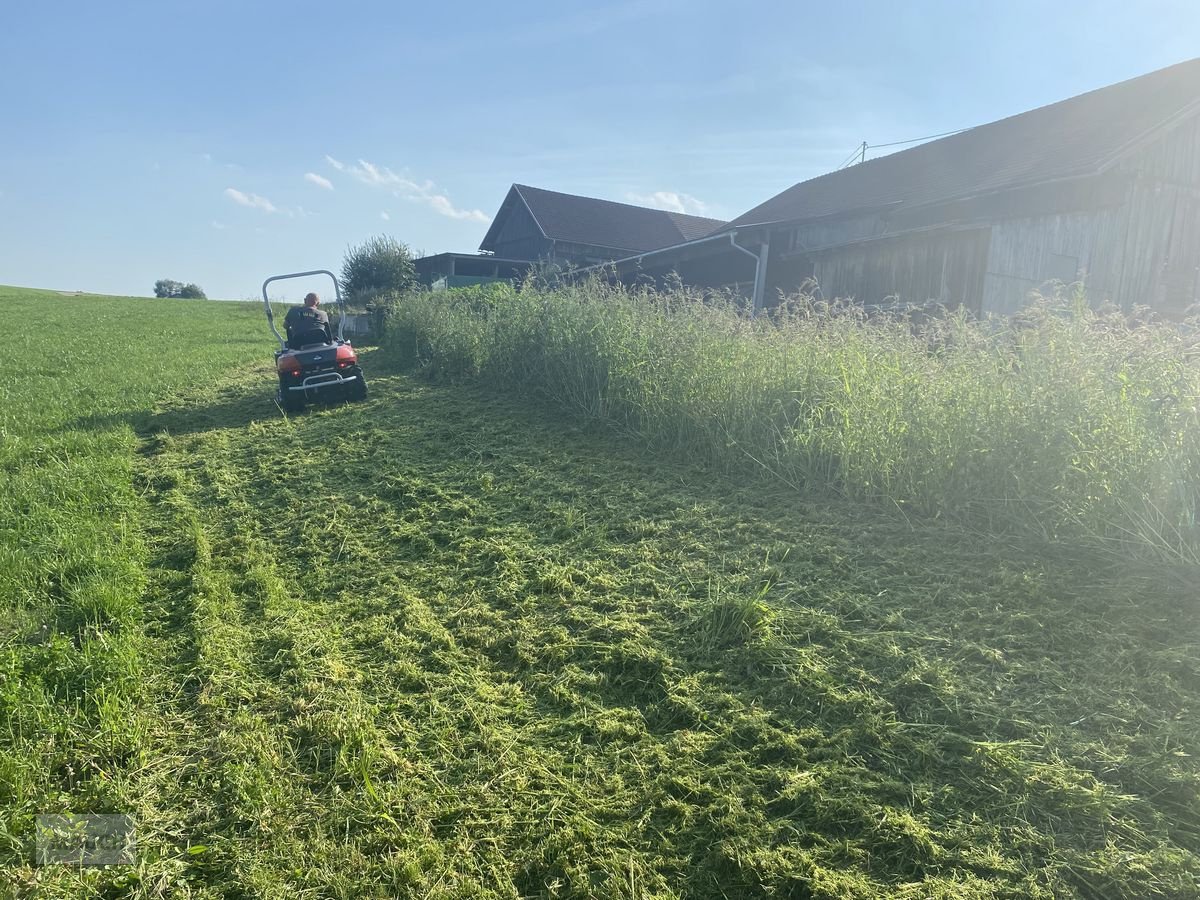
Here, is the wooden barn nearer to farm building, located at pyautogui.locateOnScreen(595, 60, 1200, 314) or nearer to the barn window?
farm building, located at pyautogui.locateOnScreen(595, 60, 1200, 314)

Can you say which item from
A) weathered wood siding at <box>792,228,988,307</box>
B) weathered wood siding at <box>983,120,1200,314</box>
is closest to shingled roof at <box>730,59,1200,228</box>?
weathered wood siding at <box>983,120,1200,314</box>

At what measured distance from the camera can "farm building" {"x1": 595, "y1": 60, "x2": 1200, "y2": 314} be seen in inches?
412

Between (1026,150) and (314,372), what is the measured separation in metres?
12.5

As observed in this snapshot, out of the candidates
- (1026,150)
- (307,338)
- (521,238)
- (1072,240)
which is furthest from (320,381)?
(521,238)

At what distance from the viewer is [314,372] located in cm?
826

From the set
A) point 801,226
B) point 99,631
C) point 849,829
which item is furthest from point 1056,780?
point 801,226

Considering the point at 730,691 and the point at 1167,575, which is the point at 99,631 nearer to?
the point at 730,691

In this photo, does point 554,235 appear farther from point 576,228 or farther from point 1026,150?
point 1026,150

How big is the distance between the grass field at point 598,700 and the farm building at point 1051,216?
6627mm

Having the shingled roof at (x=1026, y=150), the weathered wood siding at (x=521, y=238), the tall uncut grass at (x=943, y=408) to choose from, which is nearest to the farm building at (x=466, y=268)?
the weathered wood siding at (x=521, y=238)

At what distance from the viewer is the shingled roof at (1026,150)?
10453mm

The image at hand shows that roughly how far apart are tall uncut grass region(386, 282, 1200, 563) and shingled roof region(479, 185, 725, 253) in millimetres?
20591

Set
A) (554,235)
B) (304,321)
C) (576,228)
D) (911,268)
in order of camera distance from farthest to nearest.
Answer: (576,228) < (554,235) < (911,268) < (304,321)

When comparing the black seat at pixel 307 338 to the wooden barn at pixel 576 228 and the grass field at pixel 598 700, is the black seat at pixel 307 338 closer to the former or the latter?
the grass field at pixel 598 700
